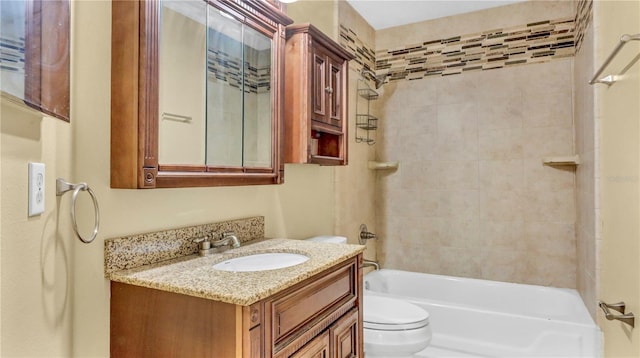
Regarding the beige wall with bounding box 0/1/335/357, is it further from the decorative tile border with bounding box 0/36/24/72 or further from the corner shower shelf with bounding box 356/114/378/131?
the corner shower shelf with bounding box 356/114/378/131

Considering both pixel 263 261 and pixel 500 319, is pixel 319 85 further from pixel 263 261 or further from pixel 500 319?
pixel 500 319

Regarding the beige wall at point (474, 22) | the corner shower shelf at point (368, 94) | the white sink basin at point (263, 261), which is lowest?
the white sink basin at point (263, 261)

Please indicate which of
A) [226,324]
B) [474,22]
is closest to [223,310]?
[226,324]

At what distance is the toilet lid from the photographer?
6.25ft

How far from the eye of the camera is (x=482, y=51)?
9.75 ft

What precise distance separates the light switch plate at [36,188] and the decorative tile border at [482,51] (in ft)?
9.36

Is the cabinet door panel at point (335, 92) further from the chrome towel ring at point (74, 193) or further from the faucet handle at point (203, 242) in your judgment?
the chrome towel ring at point (74, 193)

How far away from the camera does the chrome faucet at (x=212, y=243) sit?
1428mm

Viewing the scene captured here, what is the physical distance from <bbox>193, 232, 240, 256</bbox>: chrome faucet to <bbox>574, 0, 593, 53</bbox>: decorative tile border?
7.39 ft

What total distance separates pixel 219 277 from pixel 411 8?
2.62 metres

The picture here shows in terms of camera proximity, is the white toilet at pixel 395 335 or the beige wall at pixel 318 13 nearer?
the white toilet at pixel 395 335

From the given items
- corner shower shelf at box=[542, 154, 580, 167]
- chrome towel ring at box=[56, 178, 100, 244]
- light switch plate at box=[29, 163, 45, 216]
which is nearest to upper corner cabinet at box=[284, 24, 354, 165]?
chrome towel ring at box=[56, 178, 100, 244]

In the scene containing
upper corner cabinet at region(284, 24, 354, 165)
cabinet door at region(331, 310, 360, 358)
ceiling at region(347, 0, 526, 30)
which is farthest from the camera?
ceiling at region(347, 0, 526, 30)

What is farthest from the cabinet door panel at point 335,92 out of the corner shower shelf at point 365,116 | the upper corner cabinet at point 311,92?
the corner shower shelf at point 365,116
